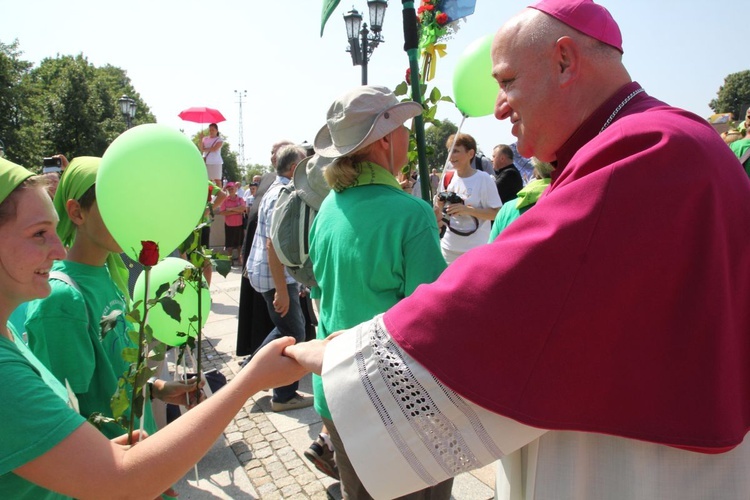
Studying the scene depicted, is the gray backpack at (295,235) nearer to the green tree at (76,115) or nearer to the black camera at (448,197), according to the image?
the black camera at (448,197)

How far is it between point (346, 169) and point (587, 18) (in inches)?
43.5

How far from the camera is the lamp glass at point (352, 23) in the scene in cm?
839

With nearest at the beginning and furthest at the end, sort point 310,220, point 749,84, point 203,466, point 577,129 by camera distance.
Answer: point 577,129 < point 310,220 < point 203,466 < point 749,84

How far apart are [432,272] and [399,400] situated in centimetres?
86

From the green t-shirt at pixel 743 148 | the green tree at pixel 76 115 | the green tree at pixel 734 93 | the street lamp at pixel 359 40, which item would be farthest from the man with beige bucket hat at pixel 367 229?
the green tree at pixel 734 93

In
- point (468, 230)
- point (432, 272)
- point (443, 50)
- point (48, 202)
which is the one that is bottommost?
point (468, 230)

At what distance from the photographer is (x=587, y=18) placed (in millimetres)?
1129

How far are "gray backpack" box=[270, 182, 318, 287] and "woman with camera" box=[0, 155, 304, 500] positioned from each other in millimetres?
1836

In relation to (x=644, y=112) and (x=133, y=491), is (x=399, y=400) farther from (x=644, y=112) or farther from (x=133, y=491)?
(x=644, y=112)

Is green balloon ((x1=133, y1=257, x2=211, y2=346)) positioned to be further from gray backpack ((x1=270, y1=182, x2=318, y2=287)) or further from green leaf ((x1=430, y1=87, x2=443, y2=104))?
green leaf ((x1=430, y1=87, x2=443, y2=104))

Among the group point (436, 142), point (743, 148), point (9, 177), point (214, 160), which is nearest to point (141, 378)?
point (9, 177)

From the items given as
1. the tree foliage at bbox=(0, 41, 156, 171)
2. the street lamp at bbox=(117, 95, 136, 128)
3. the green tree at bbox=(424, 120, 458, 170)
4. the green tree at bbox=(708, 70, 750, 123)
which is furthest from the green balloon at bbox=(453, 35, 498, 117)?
the green tree at bbox=(708, 70, 750, 123)

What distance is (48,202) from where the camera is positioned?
1.33m

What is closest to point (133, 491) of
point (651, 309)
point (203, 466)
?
point (651, 309)
